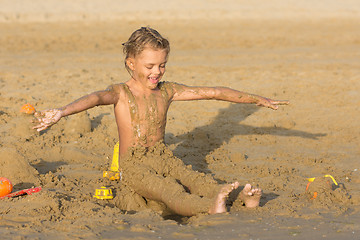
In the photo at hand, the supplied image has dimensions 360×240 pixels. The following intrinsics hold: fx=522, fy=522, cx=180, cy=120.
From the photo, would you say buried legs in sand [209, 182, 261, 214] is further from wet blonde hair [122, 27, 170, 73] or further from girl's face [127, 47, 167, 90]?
wet blonde hair [122, 27, 170, 73]

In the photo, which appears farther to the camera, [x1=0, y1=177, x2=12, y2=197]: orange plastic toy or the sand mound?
the sand mound

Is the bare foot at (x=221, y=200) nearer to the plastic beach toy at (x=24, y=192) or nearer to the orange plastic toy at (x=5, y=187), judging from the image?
the plastic beach toy at (x=24, y=192)

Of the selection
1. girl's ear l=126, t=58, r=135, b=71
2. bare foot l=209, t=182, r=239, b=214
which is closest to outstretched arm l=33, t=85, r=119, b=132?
girl's ear l=126, t=58, r=135, b=71

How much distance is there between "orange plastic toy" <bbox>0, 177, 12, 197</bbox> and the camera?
4.06 metres

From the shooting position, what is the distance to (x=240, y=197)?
3865 millimetres

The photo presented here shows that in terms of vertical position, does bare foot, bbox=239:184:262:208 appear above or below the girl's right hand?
below

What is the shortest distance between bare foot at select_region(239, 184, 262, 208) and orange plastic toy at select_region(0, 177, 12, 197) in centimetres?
180

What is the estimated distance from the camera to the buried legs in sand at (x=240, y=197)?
3.62 m

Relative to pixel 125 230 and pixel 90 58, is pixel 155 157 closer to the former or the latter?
pixel 125 230

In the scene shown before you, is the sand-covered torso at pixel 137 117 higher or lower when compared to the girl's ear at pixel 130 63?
lower

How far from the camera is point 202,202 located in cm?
370

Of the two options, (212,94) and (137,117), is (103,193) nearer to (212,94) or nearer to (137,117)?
(137,117)

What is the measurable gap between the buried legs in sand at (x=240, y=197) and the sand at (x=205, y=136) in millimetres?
72

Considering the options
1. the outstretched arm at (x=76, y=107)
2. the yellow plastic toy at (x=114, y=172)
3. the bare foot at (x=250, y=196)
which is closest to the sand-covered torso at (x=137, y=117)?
the outstretched arm at (x=76, y=107)
